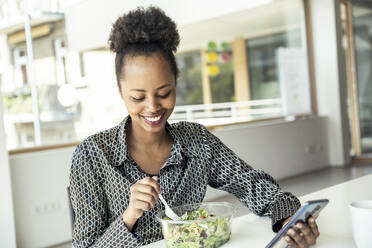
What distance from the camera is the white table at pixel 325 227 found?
3.47ft

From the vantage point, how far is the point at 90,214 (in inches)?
47.8

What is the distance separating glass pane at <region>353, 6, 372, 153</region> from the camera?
643 cm

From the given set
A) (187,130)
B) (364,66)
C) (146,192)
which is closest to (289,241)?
(146,192)

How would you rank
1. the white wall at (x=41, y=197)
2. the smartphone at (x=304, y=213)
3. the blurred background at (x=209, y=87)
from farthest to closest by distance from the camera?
1. the blurred background at (x=209, y=87)
2. the white wall at (x=41, y=197)
3. the smartphone at (x=304, y=213)

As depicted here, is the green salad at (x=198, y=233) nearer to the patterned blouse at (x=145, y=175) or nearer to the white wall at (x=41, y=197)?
the patterned blouse at (x=145, y=175)

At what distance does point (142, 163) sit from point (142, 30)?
0.39 metres

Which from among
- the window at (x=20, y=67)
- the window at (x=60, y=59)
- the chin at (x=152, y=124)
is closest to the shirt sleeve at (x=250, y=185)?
the chin at (x=152, y=124)

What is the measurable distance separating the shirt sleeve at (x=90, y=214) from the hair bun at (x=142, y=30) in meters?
0.33

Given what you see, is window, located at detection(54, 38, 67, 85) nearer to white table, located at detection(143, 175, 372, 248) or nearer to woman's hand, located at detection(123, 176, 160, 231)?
white table, located at detection(143, 175, 372, 248)

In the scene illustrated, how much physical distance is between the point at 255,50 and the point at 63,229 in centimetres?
450

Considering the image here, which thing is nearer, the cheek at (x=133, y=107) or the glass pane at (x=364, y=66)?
the cheek at (x=133, y=107)

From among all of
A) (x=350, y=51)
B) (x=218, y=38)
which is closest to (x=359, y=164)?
(x=350, y=51)

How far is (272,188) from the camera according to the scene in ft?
4.44

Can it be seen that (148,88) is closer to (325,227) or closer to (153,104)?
(153,104)
